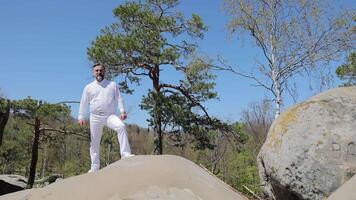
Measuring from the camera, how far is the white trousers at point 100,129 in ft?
21.6

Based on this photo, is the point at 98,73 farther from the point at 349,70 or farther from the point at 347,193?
the point at 349,70

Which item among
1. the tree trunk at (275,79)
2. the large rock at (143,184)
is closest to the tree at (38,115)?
the tree trunk at (275,79)

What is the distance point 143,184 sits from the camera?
4496mm

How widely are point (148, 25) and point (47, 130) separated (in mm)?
6257

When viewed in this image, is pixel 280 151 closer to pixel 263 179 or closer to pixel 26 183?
pixel 263 179

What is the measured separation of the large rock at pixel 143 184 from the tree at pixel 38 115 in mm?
10425

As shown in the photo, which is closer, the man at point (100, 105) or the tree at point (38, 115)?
the man at point (100, 105)

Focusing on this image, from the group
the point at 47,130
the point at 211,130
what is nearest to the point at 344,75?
the point at 211,130

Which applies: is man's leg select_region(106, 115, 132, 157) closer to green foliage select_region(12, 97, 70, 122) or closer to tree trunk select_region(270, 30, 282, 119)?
green foliage select_region(12, 97, 70, 122)

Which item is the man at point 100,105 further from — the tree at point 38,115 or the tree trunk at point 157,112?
the tree trunk at point 157,112

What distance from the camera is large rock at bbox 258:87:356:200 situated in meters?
5.09

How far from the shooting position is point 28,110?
52.6 feet

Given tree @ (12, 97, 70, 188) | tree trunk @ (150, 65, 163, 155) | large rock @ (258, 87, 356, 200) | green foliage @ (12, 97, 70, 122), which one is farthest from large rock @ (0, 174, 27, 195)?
large rock @ (258, 87, 356, 200)

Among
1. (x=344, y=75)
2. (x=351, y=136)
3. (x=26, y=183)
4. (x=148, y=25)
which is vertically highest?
(x=148, y=25)
